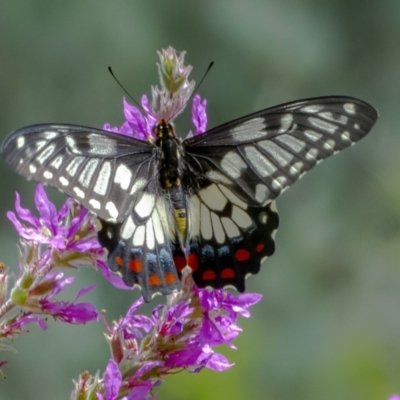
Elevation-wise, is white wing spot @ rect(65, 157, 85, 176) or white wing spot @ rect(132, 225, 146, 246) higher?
white wing spot @ rect(65, 157, 85, 176)

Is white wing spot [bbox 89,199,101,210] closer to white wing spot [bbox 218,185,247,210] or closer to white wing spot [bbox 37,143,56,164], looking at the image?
white wing spot [bbox 37,143,56,164]

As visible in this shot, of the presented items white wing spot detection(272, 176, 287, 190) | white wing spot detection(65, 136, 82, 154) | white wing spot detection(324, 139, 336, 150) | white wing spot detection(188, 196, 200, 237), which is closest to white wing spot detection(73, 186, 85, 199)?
white wing spot detection(65, 136, 82, 154)

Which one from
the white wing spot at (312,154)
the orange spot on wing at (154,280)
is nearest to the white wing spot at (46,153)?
the orange spot on wing at (154,280)

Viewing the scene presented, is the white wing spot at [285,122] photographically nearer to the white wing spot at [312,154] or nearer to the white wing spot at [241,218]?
the white wing spot at [312,154]

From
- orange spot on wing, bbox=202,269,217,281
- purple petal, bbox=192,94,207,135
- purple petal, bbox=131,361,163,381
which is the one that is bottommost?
purple petal, bbox=131,361,163,381

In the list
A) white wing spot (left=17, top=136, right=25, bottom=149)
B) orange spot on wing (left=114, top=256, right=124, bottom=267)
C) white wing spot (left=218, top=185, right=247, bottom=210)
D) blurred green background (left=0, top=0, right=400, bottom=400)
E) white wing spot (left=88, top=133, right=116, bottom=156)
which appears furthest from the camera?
blurred green background (left=0, top=0, right=400, bottom=400)

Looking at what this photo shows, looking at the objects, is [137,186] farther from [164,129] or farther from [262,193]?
[262,193]
